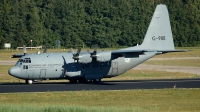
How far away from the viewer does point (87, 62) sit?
42.0 metres

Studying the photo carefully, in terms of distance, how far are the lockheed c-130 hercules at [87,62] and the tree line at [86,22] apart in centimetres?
5231

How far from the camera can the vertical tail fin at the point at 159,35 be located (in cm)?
4456

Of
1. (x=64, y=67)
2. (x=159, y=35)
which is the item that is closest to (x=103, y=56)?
(x=64, y=67)

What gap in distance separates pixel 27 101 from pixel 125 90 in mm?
6834

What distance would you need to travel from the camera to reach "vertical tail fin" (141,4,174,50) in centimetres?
4456

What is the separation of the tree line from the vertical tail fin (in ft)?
171

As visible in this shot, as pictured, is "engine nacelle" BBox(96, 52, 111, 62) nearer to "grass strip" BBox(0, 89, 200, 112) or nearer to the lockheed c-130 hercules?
the lockheed c-130 hercules

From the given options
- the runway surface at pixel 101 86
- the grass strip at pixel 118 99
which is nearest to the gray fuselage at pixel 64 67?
the runway surface at pixel 101 86

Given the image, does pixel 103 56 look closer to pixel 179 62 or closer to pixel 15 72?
pixel 15 72

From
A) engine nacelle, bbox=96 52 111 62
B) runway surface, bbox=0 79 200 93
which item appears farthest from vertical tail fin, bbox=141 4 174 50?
engine nacelle, bbox=96 52 111 62

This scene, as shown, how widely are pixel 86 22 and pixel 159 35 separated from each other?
55947 mm

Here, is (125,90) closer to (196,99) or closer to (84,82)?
(196,99)

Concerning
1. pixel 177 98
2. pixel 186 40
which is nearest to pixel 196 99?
pixel 177 98

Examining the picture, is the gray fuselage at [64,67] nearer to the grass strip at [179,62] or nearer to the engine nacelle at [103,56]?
the engine nacelle at [103,56]
